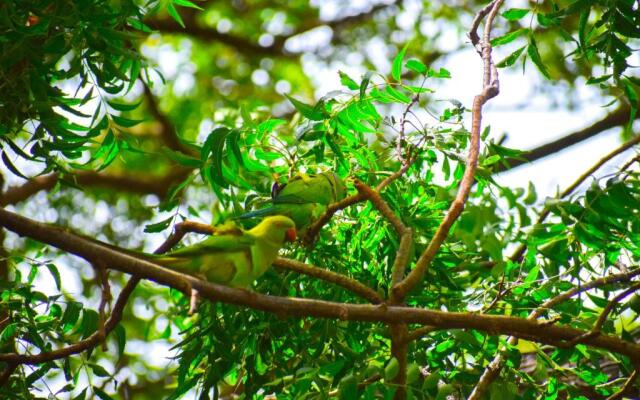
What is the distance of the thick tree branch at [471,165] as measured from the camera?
1.86m

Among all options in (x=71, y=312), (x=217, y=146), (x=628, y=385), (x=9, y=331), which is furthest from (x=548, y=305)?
(x=9, y=331)

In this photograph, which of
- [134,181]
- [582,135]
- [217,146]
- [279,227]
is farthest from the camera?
[134,181]

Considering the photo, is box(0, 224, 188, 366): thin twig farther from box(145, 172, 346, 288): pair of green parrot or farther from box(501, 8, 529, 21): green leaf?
box(501, 8, 529, 21): green leaf

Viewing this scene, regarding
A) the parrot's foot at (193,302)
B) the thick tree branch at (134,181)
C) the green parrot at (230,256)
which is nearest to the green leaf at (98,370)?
the green parrot at (230,256)

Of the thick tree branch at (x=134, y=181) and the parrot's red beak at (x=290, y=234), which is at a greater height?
the thick tree branch at (x=134, y=181)

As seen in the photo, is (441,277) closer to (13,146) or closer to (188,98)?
(13,146)

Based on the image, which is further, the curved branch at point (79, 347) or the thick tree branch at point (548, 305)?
the thick tree branch at point (548, 305)

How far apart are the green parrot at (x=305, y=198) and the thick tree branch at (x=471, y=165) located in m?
0.29

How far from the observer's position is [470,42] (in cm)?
236

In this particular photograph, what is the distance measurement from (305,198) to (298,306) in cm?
41

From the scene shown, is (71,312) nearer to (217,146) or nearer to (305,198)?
(217,146)

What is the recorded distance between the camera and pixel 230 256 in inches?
73.6

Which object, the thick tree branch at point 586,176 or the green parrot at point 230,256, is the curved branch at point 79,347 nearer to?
the green parrot at point 230,256

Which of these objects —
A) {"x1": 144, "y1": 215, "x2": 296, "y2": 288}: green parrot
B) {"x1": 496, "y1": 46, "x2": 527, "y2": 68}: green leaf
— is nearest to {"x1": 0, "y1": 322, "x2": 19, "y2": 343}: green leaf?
{"x1": 144, "y1": 215, "x2": 296, "y2": 288}: green parrot
